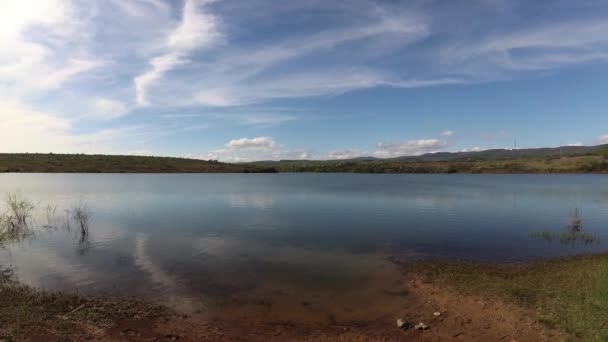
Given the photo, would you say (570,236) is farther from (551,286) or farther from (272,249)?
A: (272,249)

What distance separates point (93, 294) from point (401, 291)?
12.3m

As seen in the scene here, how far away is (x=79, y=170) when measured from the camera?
11819 cm

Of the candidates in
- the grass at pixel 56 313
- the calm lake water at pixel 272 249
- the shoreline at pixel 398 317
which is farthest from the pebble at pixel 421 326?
the grass at pixel 56 313

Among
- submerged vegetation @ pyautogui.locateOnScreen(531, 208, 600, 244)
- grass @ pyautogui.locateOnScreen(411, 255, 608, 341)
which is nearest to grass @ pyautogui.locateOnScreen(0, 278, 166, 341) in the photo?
grass @ pyautogui.locateOnScreen(411, 255, 608, 341)

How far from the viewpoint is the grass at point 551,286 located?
9.67 m

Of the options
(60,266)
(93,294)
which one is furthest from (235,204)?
(93,294)

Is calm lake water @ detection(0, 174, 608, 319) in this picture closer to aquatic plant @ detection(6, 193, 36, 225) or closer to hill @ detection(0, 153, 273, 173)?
aquatic plant @ detection(6, 193, 36, 225)

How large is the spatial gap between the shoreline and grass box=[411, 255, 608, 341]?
29 millimetres

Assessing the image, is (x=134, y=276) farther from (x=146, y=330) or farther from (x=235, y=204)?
(x=235, y=204)

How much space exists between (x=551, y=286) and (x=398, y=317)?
624 centimetres

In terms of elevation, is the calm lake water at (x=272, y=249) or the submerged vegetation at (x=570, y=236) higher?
the calm lake water at (x=272, y=249)

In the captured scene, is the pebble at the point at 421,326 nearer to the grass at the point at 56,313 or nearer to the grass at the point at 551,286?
the grass at the point at 551,286

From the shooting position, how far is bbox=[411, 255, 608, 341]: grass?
967cm

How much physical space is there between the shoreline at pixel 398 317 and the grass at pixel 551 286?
1.1 inches
